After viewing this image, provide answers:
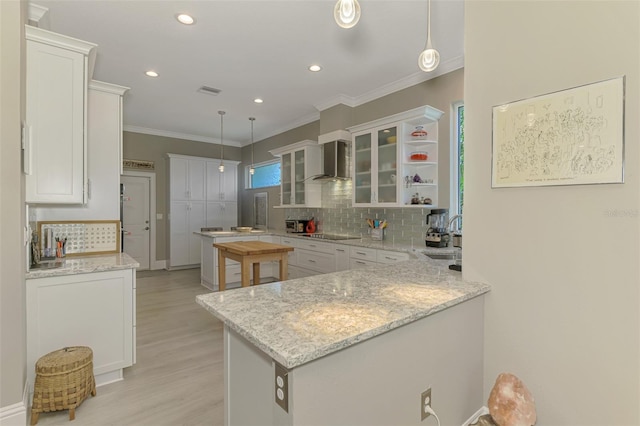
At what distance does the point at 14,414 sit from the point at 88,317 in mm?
636

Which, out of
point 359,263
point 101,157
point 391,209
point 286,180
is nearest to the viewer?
point 101,157

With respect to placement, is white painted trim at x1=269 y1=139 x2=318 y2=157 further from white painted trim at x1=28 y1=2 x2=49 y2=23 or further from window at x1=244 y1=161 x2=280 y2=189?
white painted trim at x1=28 y1=2 x2=49 y2=23

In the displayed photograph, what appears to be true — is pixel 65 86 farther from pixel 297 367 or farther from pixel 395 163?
pixel 395 163

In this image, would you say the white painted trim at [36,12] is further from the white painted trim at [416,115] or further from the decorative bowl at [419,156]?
the decorative bowl at [419,156]

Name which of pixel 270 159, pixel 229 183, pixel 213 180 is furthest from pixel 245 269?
pixel 229 183

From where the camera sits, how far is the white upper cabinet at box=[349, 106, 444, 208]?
3.68 meters

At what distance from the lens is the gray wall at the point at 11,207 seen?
175cm

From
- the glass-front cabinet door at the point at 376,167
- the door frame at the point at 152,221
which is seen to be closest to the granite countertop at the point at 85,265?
the glass-front cabinet door at the point at 376,167

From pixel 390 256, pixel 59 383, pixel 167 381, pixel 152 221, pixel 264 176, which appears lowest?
pixel 167 381

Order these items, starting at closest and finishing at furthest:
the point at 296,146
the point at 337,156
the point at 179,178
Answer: the point at 337,156 → the point at 296,146 → the point at 179,178

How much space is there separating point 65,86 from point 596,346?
3.50 meters

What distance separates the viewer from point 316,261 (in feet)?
14.8

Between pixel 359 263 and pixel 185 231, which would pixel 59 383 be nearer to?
pixel 359 263

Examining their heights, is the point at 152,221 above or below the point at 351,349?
above
